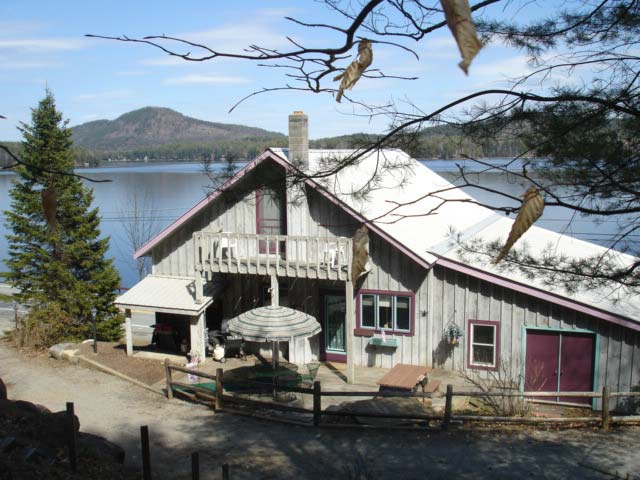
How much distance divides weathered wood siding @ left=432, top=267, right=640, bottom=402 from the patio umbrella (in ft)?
10.9

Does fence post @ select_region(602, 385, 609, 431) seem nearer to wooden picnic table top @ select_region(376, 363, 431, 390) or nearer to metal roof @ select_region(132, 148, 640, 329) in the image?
metal roof @ select_region(132, 148, 640, 329)

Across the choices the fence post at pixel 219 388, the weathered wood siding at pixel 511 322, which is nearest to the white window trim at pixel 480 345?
the weathered wood siding at pixel 511 322

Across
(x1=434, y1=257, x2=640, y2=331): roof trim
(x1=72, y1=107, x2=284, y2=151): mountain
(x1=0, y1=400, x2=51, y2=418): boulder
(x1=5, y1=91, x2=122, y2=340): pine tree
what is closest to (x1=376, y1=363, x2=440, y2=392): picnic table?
(x1=434, y1=257, x2=640, y2=331): roof trim

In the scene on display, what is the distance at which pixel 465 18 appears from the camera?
1594 millimetres

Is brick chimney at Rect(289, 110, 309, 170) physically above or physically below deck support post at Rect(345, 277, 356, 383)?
above

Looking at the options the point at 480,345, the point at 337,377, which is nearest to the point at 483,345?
the point at 480,345

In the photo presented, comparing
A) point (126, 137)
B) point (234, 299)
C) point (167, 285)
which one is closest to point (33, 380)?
point (167, 285)

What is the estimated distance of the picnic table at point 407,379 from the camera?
43.1 ft

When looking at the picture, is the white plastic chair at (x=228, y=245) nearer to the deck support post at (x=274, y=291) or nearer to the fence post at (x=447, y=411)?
the deck support post at (x=274, y=291)

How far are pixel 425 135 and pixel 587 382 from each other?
990 cm

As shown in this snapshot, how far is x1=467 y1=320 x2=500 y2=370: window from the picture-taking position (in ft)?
47.2

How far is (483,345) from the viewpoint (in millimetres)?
14578

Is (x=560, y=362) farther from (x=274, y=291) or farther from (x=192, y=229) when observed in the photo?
(x=192, y=229)

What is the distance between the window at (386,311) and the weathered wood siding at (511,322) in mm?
704
